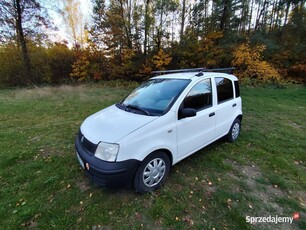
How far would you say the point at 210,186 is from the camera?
2633 millimetres

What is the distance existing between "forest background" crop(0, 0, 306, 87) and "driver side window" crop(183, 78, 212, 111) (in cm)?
1223

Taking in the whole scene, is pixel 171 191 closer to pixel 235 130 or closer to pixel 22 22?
pixel 235 130

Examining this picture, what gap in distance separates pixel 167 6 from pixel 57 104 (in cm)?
1286

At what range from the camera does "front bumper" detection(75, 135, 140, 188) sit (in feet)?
6.79

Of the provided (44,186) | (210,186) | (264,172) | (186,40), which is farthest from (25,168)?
(186,40)

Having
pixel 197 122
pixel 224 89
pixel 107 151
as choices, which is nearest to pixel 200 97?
pixel 197 122

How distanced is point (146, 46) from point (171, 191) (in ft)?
49.2

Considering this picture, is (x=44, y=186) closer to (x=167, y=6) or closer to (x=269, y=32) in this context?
(x=167, y=6)

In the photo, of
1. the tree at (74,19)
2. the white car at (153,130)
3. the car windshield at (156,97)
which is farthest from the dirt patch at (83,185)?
the tree at (74,19)

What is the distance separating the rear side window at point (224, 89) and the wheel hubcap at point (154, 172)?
1751 millimetres

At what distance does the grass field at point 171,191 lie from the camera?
2074 millimetres

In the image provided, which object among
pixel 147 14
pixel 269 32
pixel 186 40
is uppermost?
pixel 147 14

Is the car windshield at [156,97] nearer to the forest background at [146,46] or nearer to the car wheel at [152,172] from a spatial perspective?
the car wheel at [152,172]

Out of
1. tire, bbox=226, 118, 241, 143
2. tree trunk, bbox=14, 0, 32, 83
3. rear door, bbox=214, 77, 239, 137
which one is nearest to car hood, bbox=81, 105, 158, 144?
rear door, bbox=214, 77, 239, 137
